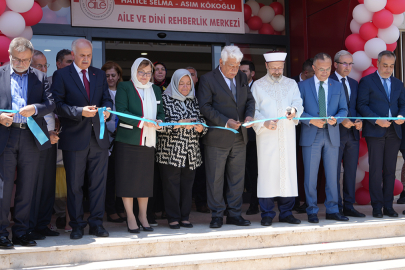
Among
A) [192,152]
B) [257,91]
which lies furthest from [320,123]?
[192,152]

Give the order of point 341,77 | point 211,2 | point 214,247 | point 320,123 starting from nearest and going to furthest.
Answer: point 214,247 → point 320,123 → point 341,77 → point 211,2

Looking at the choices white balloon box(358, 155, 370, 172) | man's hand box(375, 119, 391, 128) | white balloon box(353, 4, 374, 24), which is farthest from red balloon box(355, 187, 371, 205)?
white balloon box(353, 4, 374, 24)

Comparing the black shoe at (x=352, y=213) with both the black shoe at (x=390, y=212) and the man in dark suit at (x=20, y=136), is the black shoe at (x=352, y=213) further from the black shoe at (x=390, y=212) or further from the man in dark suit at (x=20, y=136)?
the man in dark suit at (x=20, y=136)

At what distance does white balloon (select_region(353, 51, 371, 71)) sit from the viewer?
18.3ft

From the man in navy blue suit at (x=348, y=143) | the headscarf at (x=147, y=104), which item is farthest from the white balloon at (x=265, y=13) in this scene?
the headscarf at (x=147, y=104)

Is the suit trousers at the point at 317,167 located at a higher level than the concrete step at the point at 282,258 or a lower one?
higher

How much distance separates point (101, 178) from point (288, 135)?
2.13m

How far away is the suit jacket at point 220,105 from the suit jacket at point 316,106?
26.9 inches

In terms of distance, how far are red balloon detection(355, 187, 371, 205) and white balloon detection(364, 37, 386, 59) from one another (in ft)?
6.12

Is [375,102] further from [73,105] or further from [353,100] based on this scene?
[73,105]

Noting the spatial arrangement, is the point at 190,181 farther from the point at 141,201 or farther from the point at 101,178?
the point at 101,178

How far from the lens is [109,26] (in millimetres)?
6332

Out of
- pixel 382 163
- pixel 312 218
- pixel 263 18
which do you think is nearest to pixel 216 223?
pixel 312 218

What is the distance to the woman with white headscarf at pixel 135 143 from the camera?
14.2ft
